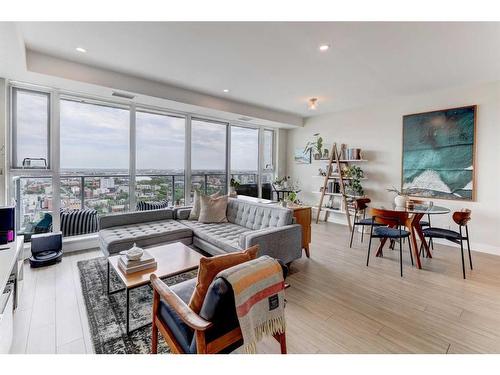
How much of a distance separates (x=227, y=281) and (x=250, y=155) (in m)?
5.41

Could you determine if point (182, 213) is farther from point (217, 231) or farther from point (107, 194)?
point (107, 194)

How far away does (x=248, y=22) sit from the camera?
2.25m

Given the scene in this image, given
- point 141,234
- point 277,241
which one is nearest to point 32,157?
point 141,234

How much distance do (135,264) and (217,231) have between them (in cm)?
138

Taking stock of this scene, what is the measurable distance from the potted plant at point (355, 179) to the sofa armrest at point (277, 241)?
2.74 m

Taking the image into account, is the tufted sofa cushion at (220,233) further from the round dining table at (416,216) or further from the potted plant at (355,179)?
the potted plant at (355,179)

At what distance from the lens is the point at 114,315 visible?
2.09 m

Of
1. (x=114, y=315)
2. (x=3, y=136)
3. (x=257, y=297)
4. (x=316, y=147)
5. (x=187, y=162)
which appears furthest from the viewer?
(x=316, y=147)

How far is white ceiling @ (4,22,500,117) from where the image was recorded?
92.5 inches

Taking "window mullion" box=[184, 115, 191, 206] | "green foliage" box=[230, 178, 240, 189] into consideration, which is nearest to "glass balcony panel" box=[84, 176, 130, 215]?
"window mullion" box=[184, 115, 191, 206]

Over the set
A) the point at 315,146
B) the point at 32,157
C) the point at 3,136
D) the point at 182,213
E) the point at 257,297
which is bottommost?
the point at 257,297

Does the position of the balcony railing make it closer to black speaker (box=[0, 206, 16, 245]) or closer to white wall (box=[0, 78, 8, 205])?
white wall (box=[0, 78, 8, 205])

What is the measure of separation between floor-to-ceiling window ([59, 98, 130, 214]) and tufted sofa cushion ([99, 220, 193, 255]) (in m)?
1.11

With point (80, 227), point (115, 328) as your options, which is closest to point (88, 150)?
point (80, 227)
